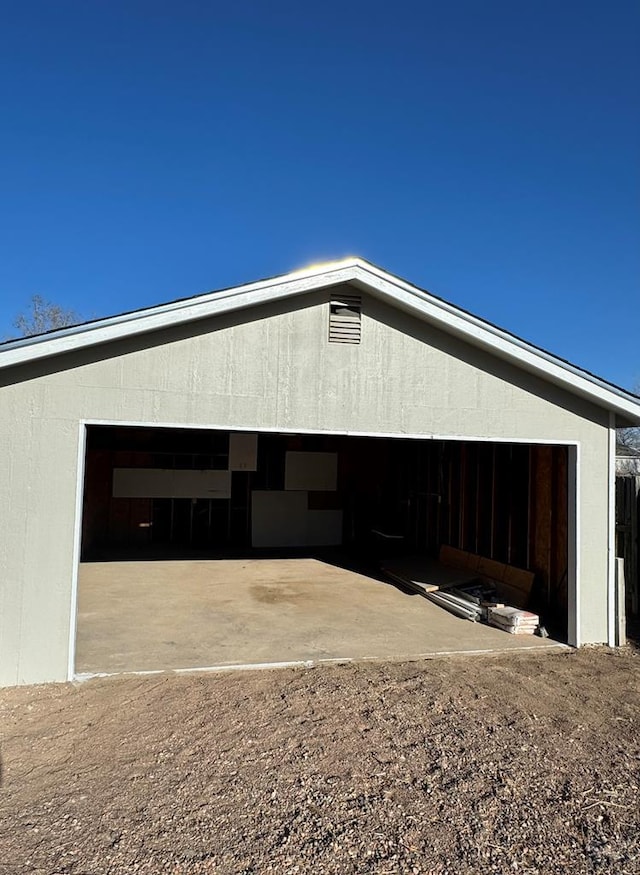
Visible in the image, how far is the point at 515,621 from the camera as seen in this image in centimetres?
657

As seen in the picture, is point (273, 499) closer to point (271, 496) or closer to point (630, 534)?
point (271, 496)

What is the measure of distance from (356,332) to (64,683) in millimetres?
4145

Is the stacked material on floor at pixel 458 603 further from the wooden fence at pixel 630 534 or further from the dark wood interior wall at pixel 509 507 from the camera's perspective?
the wooden fence at pixel 630 534

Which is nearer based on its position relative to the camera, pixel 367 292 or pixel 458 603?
pixel 367 292

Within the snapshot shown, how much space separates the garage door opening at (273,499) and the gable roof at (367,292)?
342 cm

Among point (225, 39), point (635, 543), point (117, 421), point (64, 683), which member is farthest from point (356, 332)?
point (225, 39)

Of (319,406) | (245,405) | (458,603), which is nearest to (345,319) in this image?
(319,406)

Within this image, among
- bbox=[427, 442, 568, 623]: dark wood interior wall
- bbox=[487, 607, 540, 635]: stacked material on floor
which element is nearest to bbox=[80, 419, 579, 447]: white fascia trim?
bbox=[427, 442, 568, 623]: dark wood interior wall

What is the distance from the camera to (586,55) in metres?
7.57

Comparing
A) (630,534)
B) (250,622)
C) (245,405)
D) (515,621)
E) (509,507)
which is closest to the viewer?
(245,405)

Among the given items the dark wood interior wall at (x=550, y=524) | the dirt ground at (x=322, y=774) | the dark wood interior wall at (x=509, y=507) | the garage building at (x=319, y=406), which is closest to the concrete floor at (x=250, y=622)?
the dirt ground at (x=322, y=774)

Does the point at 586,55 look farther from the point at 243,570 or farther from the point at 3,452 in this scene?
the point at 243,570

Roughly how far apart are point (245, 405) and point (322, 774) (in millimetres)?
3129

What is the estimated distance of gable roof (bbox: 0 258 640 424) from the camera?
4652 millimetres
